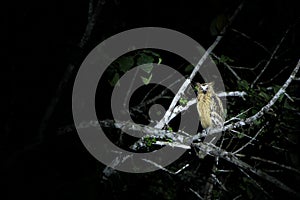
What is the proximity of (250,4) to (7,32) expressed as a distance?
8.61 ft

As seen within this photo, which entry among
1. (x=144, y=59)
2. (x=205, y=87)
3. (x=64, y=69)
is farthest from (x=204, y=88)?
(x=64, y=69)

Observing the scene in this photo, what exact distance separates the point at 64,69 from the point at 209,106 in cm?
194

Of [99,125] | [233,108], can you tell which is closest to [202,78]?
[233,108]

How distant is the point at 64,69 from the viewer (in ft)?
11.2

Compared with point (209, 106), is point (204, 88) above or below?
above

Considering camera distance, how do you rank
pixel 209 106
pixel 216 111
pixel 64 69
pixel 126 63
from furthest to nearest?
pixel 209 106 → pixel 216 111 → pixel 64 69 → pixel 126 63

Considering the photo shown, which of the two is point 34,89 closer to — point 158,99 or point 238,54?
point 158,99

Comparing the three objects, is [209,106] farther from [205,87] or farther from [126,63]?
[126,63]

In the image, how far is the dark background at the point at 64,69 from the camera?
2.84 meters

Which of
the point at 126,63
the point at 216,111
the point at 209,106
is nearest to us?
the point at 126,63

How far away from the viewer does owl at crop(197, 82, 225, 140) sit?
385 cm

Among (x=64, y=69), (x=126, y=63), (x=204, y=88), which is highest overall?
(x=126, y=63)

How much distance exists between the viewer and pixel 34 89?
337 centimetres

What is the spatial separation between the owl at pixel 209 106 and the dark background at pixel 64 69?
483mm
